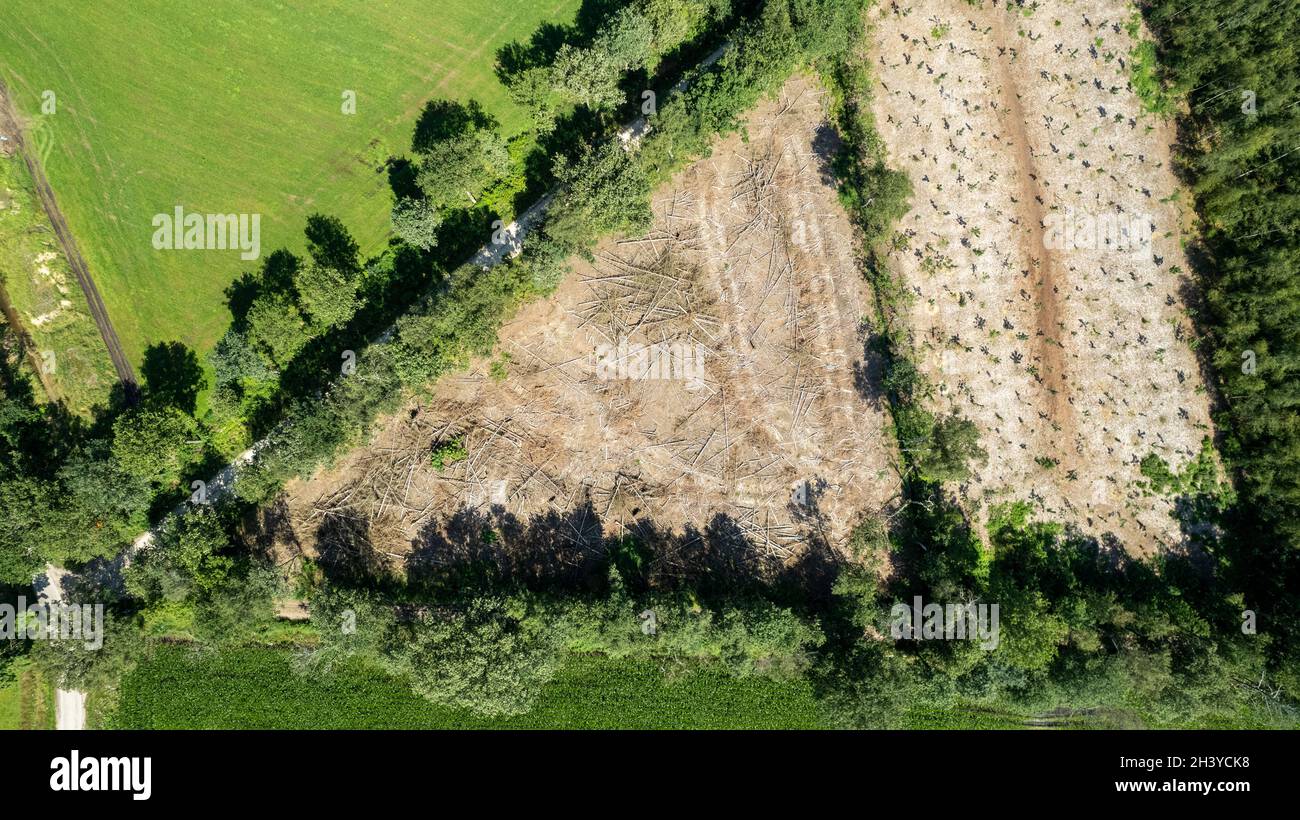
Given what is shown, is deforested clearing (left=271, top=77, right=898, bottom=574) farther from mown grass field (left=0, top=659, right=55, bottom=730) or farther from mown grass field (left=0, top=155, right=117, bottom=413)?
mown grass field (left=0, top=659, right=55, bottom=730)

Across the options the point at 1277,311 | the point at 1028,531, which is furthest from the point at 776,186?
the point at 1277,311

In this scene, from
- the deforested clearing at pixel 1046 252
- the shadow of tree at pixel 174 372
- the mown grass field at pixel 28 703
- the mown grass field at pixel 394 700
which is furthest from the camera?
the deforested clearing at pixel 1046 252

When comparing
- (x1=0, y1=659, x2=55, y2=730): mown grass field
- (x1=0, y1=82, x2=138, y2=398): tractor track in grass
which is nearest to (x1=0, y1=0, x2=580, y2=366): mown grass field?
(x1=0, y1=82, x2=138, y2=398): tractor track in grass

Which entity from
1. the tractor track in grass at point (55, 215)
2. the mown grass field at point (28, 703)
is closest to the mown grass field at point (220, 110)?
the tractor track in grass at point (55, 215)

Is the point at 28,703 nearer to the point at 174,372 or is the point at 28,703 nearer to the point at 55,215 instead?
the point at 174,372

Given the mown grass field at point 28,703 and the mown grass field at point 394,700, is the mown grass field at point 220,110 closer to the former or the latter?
the mown grass field at point 394,700
